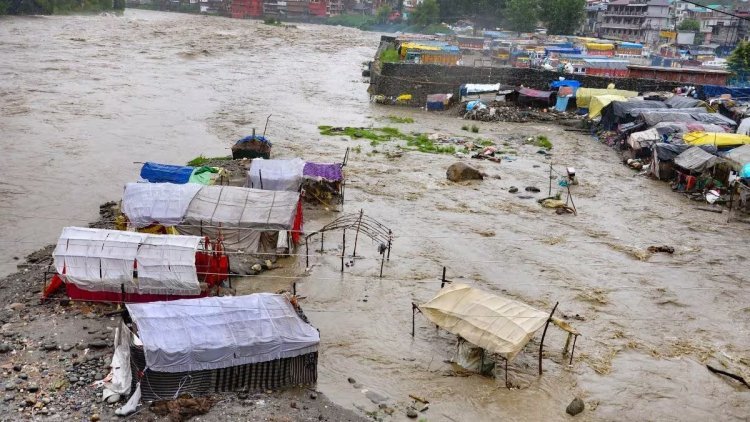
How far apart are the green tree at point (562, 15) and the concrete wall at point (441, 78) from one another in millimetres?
36516

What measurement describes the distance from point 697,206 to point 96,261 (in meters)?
18.7

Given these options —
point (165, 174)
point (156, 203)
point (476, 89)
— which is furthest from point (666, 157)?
point (156, 203)

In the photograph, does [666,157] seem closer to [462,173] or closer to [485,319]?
[462,173]

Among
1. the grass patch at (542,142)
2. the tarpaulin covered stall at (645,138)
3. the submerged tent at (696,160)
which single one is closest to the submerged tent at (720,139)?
the submerged tent at (696,160)

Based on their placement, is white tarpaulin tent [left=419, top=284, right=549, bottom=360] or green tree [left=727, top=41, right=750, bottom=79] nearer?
white tarpaulin tent [left=419, top=284, right=549, bottom=360]

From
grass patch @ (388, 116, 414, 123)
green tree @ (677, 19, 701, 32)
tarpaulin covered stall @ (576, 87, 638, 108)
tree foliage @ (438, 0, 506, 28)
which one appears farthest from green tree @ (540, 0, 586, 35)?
grass patch @ (388, 116, 414, 123)

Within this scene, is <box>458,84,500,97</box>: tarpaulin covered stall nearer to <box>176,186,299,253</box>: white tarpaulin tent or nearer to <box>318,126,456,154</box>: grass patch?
<box>318,126,456,154</box>: grass patch

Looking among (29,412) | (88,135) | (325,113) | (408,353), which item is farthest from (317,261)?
(325,113)

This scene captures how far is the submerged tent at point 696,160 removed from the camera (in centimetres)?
2195

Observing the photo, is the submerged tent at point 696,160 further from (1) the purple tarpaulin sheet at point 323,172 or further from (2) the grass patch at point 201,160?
(2) the grass patch at point 201,160

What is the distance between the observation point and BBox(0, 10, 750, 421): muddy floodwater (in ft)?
37.9

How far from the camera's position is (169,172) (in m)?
17.6

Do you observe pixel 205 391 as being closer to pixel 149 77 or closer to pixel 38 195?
pixel 38 195

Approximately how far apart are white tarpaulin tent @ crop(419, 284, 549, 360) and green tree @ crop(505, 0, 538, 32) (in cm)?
6676
